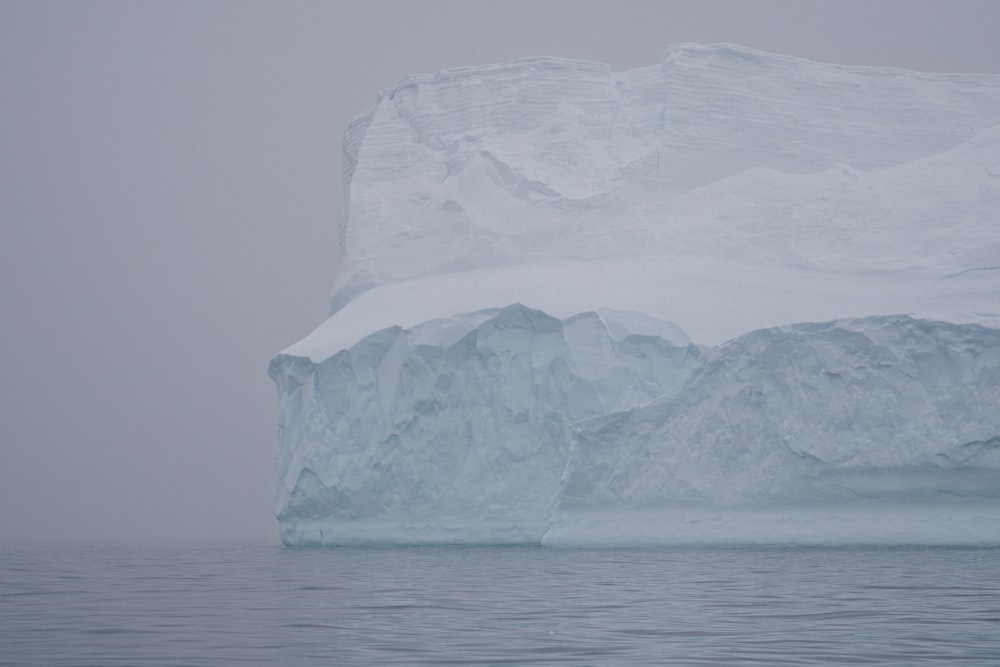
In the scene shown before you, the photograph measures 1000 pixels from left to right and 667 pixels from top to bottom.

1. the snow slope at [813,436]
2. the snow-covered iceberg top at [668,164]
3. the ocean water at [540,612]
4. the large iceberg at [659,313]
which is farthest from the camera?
the snow-covered iceberg top at [668,164]

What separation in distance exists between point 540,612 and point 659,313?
832 cm

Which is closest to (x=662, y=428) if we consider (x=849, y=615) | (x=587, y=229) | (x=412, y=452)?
(x=412, y=452)

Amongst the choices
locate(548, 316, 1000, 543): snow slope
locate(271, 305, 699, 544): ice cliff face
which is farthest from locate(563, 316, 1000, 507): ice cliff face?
locate(271, 305, 699, 544): ice cliff face

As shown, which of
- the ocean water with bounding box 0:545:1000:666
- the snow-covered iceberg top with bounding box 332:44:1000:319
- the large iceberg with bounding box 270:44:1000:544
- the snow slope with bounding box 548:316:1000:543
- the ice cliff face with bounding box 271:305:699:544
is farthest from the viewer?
the snow-covered iceberg top with bounding box 332:44:1000:319

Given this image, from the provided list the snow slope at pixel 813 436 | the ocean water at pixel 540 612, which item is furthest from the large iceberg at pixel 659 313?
the ocean water at pixel 540 612

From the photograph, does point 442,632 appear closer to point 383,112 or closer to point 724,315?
point 724,315

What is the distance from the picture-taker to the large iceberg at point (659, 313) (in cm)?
1220

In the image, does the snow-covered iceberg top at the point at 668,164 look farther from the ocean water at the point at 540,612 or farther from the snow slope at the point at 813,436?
the ocean water at the point at 540,612

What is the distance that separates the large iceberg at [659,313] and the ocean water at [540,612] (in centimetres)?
139

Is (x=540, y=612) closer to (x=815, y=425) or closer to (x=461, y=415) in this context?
(x=815, y=425)

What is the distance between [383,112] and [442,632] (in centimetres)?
1481

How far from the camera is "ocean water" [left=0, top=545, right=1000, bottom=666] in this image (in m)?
5.01

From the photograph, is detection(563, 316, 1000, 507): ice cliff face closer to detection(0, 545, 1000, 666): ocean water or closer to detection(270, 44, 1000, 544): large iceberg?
detection(270, 44, 1000, 544): large iceberg

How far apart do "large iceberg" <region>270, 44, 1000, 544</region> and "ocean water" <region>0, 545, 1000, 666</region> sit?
1395 millimetres
